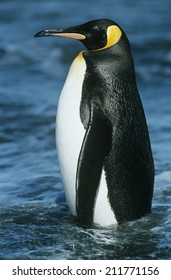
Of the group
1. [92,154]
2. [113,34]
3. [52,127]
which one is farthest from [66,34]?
[52,127]

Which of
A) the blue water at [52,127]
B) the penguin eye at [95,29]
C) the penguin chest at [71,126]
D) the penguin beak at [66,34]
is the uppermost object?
the penguin eye at [95,29]

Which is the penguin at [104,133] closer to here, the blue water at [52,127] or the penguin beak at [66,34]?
the penguin beak at [66,34]

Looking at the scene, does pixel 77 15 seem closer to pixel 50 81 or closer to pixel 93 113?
pixel 50 81

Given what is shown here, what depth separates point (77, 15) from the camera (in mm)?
15961

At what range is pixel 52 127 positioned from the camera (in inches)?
398

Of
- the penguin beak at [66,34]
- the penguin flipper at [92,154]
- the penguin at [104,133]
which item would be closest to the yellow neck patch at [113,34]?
the penguin at [104,133]

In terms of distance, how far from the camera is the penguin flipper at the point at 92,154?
243 inches

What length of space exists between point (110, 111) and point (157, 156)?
98.9 inches

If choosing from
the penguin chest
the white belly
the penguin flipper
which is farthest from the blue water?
the penguin chest

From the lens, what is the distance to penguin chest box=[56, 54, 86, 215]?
6.32 m

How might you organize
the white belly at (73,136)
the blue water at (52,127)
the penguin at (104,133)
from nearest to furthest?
the blue water at (52,127) < the penguin at (104,133) < the white belly at (73,136)

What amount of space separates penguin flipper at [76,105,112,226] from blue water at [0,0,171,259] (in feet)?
1.05

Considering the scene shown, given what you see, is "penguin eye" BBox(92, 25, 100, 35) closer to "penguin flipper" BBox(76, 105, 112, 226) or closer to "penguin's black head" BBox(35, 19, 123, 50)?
"penguin's black head" BBox(35, 19, 123, 50)
